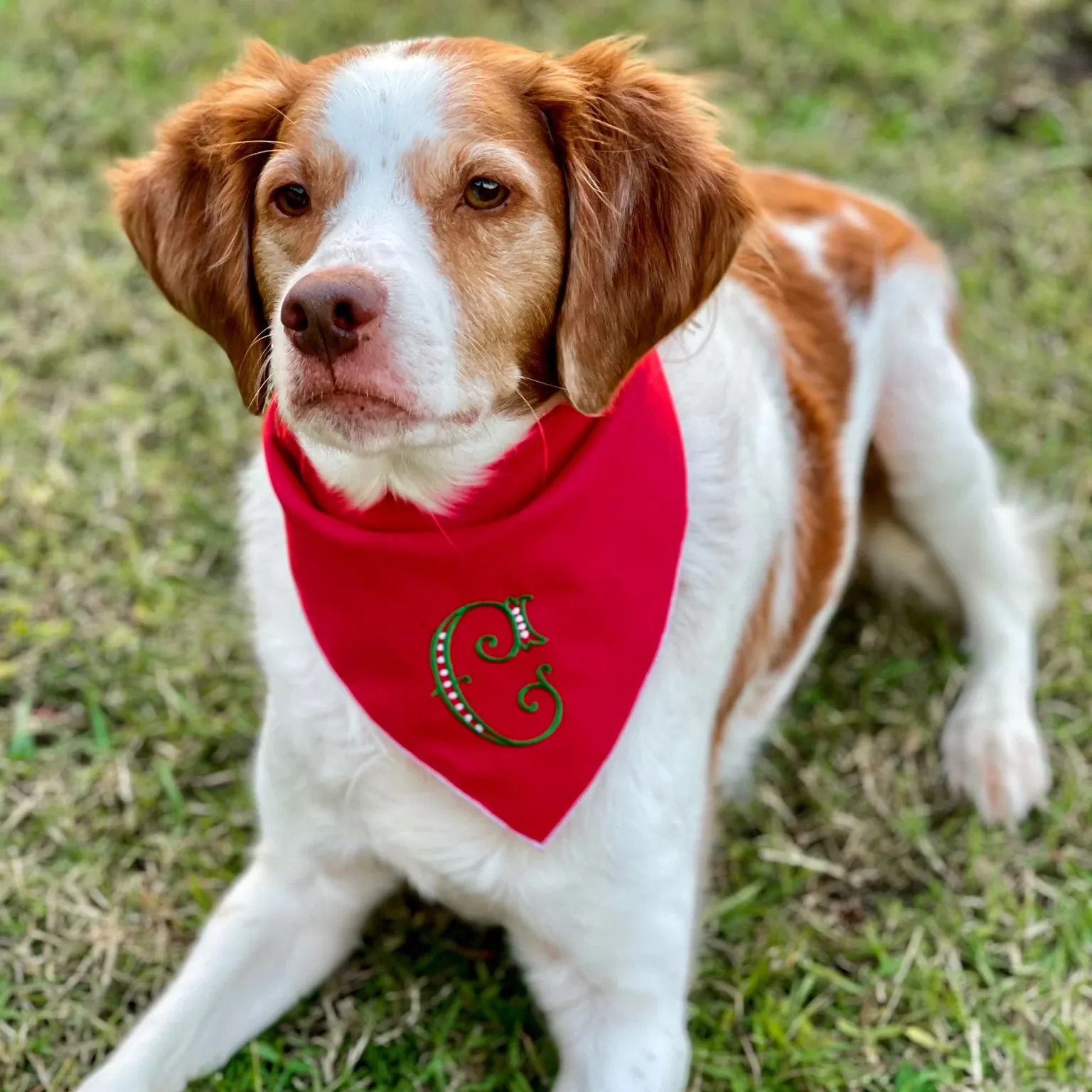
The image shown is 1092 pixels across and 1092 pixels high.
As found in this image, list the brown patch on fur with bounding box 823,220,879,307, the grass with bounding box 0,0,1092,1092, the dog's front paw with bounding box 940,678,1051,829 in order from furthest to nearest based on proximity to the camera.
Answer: the dog's front paw with bounding box 940,678,1051,829 < the brown patch on fur with bounding box 823,220,879,307 < the grass with bounding box 0,0,1092,1092

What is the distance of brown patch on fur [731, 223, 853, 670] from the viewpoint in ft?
9.30

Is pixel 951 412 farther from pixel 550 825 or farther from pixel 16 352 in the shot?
pixel 16 352

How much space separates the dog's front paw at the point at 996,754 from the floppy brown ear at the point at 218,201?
1.90 meters

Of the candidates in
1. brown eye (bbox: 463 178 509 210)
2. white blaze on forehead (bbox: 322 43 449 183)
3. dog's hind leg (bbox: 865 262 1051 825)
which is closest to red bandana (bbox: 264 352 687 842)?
brown eye (bbox: 463 178 509 210)

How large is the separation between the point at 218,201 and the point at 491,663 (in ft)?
2.89

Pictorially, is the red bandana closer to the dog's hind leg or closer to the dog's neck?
the dog's neck

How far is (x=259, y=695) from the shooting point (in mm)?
3307

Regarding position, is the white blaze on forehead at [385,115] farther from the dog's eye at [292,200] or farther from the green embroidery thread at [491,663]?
the green embroidery thread at [491,663]

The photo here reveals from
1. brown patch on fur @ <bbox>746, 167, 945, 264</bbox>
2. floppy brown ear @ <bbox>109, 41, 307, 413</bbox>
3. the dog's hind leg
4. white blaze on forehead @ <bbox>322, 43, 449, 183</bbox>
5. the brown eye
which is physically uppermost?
white blaze on forehead @ <bbox>322, 43, 449, 183</bbox>

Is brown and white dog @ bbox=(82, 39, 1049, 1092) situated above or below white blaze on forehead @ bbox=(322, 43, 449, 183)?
below

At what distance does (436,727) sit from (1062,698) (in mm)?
1864

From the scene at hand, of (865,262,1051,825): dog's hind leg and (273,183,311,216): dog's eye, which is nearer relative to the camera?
(273,183,311,216): dog's eye

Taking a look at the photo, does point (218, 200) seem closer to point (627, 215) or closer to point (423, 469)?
point (423, 469)

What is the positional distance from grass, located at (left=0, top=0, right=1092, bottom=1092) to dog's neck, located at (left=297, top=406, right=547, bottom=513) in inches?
41.7
